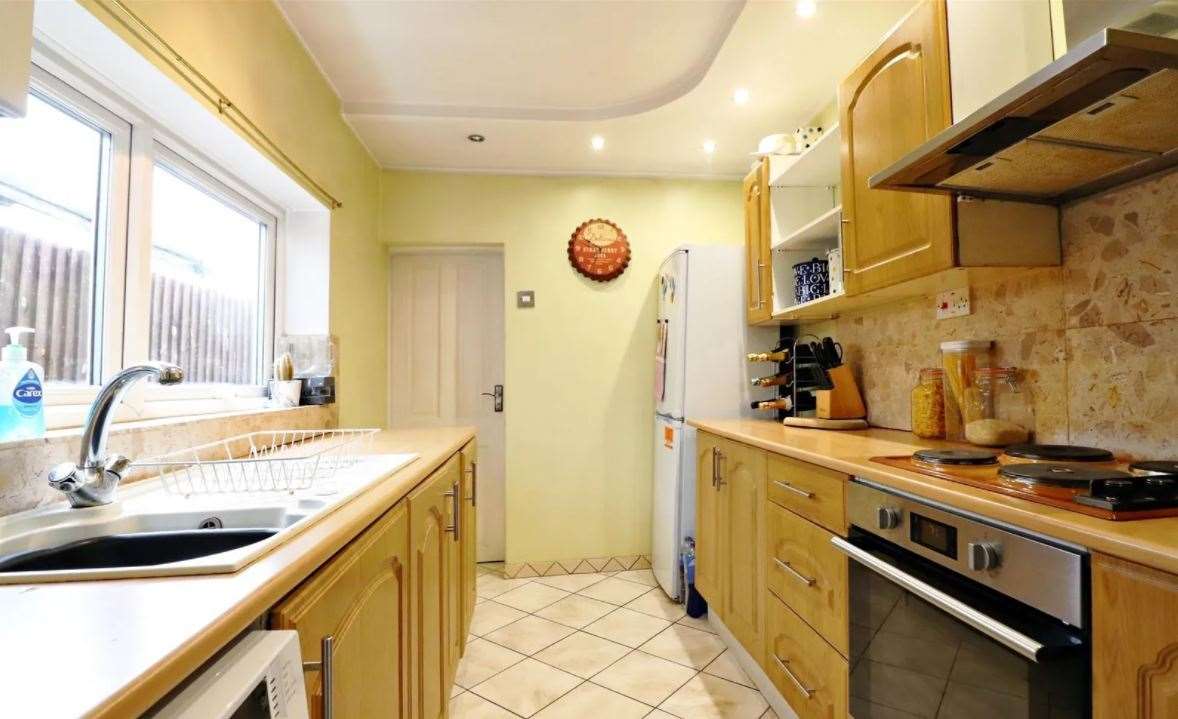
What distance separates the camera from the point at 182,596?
54 centimetres

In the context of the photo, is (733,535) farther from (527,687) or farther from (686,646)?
(527,687)

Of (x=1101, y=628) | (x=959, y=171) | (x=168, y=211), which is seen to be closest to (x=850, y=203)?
(x=959, y=171)

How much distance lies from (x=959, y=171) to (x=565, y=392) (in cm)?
220

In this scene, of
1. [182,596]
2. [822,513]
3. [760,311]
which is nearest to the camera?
[182,596]

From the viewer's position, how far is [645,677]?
1.91 metres

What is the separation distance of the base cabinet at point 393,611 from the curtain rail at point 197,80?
4.07 feet

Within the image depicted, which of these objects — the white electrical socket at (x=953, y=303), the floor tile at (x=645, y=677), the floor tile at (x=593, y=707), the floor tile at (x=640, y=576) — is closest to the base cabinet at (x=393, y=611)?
the floor tile at (x=593, y=707)

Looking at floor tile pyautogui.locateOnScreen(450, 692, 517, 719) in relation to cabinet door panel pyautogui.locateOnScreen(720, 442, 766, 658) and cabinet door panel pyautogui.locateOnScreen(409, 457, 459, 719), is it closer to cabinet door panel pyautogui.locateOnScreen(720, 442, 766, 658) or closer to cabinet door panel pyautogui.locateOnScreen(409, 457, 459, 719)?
cabinet door panel pyautogui.locateOnScreen(409, 457, 459, 719)

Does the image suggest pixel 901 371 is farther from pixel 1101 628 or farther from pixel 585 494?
pixel 585 494

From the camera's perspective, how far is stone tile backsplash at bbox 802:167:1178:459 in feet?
3.60

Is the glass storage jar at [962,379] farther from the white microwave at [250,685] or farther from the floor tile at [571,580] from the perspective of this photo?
the floor tile at [571,580]

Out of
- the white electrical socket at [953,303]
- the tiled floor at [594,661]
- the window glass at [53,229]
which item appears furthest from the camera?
the tiled floor at [594,661]

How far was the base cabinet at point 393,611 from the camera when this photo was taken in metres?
0.69

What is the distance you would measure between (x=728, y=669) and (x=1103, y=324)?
1.64 meters
